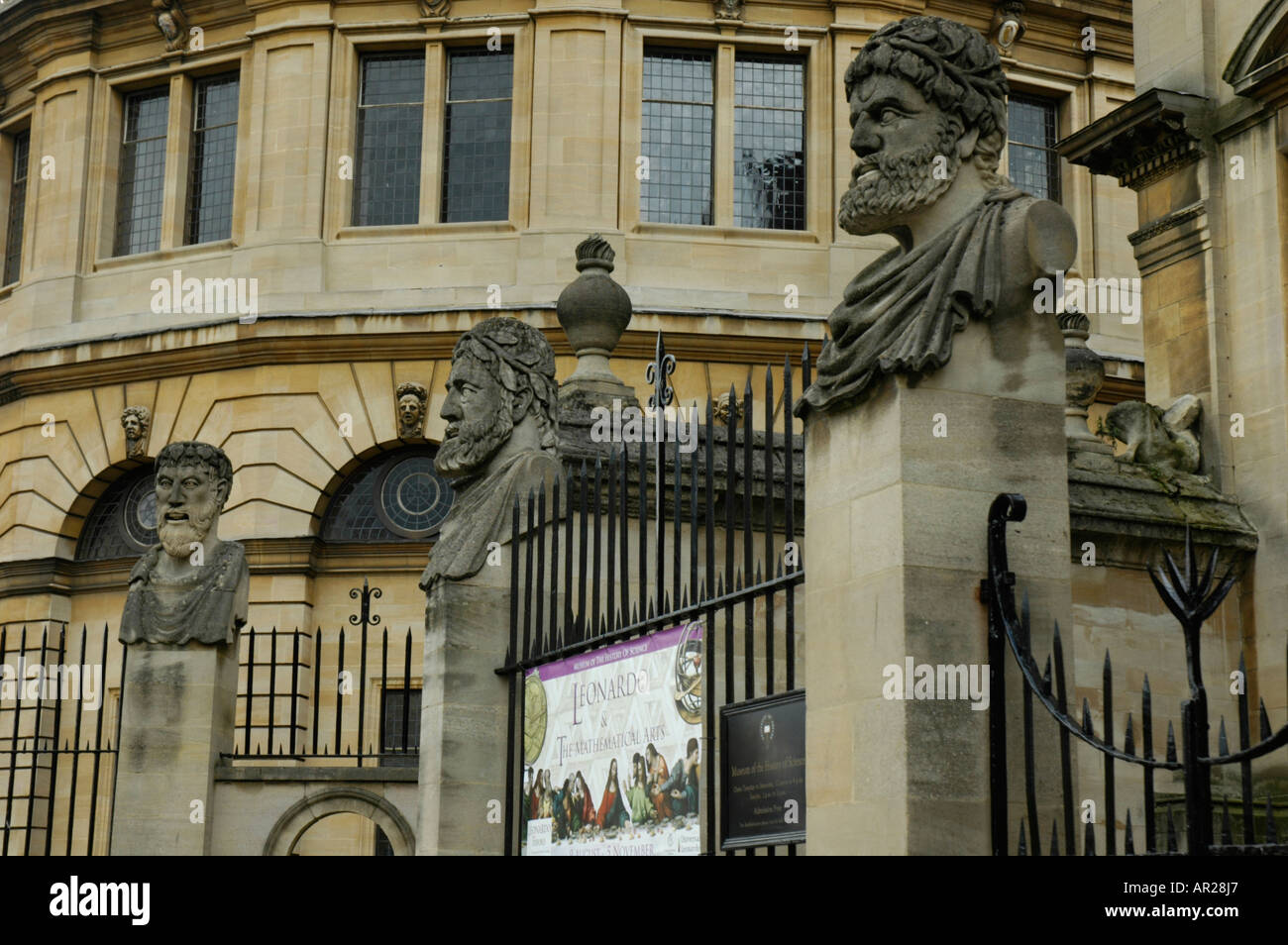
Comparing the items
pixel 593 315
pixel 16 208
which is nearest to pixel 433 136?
pixel 16 208

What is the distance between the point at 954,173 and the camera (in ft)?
22.6

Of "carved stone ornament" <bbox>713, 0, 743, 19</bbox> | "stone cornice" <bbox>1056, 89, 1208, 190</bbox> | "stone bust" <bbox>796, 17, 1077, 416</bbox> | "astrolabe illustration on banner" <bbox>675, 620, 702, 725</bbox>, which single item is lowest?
"astrolabe illustration on banner" <bbox>675, 620, 702, 725</bbox>

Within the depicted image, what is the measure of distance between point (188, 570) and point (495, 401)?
3883mm

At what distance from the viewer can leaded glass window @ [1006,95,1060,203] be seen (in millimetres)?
34375

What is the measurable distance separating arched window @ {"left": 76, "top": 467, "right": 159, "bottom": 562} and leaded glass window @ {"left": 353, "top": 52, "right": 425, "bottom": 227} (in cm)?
578

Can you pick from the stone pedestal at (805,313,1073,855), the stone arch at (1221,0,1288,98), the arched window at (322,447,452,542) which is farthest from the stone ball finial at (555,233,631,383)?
the arched window at (322,447,452,542)

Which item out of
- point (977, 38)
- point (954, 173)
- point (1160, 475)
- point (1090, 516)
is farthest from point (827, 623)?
point (1160, 475)

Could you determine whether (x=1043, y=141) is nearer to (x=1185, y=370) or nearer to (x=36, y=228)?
(x=36, y=228)

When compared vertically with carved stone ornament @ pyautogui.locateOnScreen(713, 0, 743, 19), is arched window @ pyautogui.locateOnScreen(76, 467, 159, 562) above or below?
below

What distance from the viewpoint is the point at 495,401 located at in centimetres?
1073

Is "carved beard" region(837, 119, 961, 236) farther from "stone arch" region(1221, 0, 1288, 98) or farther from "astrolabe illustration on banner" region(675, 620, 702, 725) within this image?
"stone arch" region(1221, 0, 1288, 98)

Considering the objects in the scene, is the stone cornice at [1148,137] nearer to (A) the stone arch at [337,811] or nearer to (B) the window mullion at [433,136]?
(A) the stone arch at [337,811]

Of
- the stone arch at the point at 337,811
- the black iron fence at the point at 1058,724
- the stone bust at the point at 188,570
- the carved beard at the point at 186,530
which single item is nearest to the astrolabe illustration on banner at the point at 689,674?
the black iron fence at the point at 1058,724

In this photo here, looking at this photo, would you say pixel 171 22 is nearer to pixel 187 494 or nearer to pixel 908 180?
pixel 187 494
